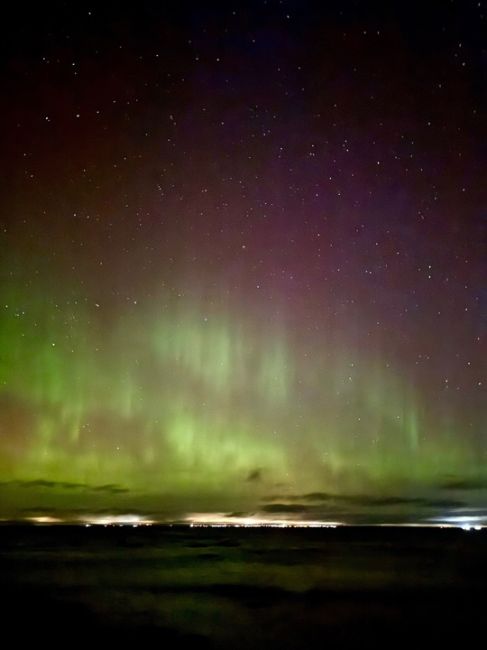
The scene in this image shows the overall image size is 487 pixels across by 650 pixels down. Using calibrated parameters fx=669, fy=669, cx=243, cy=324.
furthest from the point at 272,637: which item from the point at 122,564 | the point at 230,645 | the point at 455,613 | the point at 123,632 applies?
the point at 122,564

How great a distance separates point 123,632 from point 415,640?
5.09m

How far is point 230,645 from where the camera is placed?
11141 mm

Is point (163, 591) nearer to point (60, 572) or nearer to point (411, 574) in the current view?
point (60, 572)

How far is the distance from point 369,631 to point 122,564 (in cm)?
1896

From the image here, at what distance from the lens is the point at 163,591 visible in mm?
18031

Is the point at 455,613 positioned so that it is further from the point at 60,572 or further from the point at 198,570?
the point at 60,572

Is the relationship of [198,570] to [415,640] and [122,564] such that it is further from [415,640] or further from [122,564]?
[415,640]

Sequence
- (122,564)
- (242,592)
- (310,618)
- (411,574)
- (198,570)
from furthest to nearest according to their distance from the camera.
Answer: (122,564) → (198,570) → (411,574) → (242,592) → (310,618)

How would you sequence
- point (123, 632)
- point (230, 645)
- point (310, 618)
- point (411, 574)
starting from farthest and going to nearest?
1. point (411, 574)
2. point (310, 618)
3. point (123, 632)
4. point (230, 645)

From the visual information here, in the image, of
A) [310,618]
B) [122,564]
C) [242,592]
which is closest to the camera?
[310,618]

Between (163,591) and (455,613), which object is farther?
(163,591)

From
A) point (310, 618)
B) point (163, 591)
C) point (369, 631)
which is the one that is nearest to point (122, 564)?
point (163, 591)

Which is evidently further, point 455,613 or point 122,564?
point 122,564

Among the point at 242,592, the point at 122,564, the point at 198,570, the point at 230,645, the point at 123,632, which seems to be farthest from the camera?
the point at 122,564
